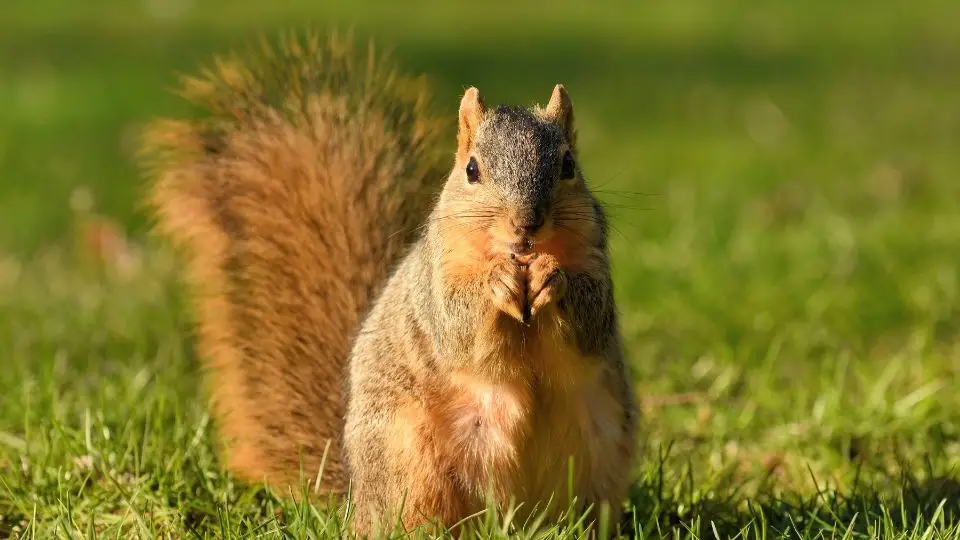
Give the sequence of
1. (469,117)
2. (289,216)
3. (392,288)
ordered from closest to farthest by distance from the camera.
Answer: (469,117) < (392,288) < (289,216)

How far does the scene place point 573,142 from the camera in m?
1.94

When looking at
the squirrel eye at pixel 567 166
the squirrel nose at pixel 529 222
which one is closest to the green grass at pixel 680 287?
the squirrel eye at pixel 567 166

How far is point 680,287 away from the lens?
3.32 m

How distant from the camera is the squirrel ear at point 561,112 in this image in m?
1.90

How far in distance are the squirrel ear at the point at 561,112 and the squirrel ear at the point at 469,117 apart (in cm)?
10

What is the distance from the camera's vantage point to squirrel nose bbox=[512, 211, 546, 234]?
64.4 inches

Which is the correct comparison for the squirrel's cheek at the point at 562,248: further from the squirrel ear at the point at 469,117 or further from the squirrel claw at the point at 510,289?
the squirrel ear at the point at 469,117

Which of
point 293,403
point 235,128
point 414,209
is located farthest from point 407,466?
point 235,128

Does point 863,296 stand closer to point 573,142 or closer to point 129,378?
point 573,142

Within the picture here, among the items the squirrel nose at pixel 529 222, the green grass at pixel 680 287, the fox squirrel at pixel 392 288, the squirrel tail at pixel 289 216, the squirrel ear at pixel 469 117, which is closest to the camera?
the squirrel nose at pixel 529 222

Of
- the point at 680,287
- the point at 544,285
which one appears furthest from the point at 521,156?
the point at 680,287

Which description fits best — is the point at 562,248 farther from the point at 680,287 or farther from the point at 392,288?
the point at 680,287

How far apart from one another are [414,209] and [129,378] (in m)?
0.72

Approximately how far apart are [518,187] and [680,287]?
1723 mm
